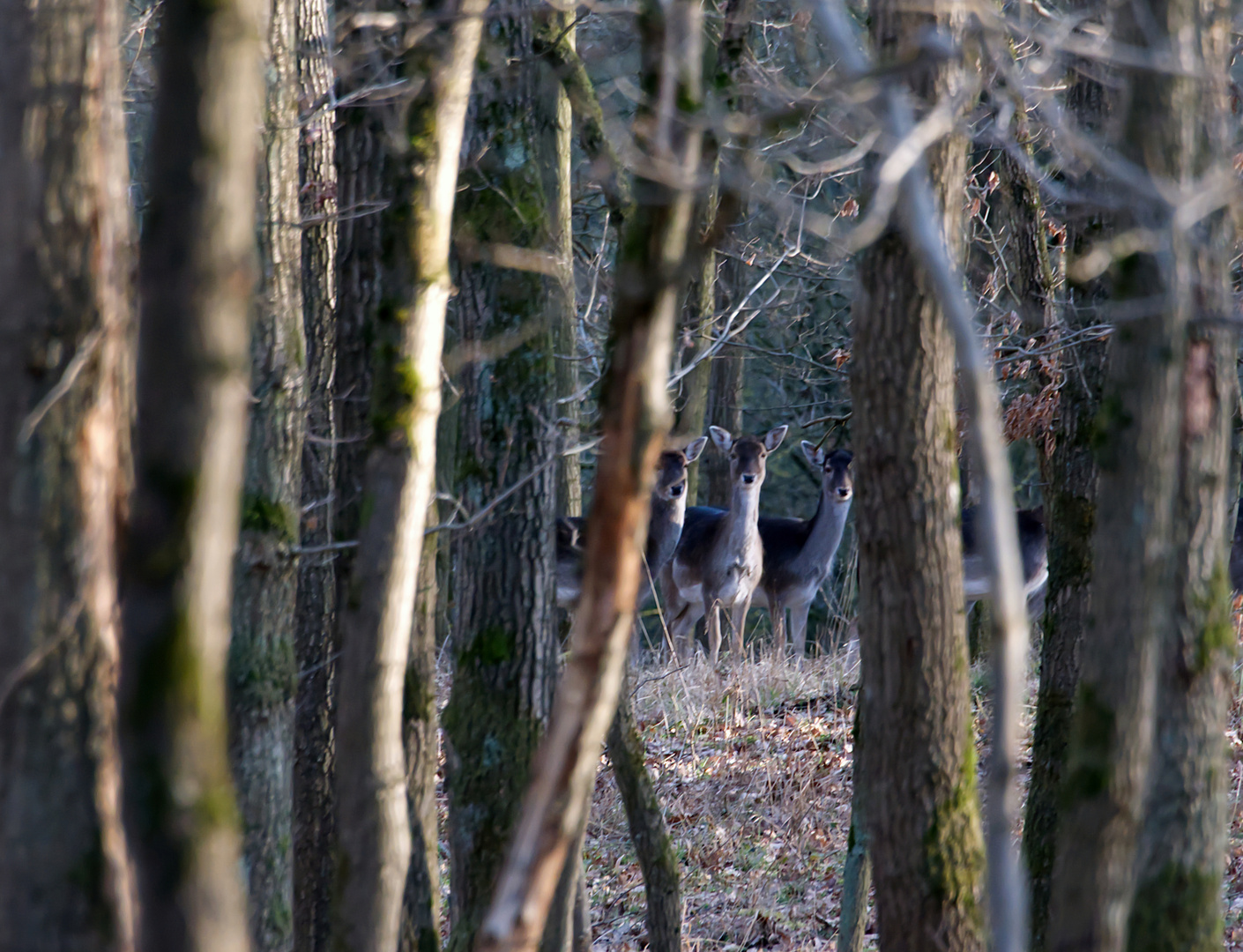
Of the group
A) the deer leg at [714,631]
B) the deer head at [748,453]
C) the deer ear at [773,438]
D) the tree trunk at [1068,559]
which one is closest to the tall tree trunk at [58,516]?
the tree trunk at [1068,559]

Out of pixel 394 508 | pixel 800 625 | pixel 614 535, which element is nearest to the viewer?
pixel 614 535

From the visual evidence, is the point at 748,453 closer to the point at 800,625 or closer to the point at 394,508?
the point at 800,625

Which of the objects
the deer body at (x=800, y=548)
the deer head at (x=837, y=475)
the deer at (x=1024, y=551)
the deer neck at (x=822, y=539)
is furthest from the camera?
the deer neck at (x=822, y=539)

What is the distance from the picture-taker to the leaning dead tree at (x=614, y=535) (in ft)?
8.65

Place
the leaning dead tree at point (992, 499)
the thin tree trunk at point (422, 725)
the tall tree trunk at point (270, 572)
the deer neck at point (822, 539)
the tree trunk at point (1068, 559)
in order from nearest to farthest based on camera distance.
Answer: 1. the leaning dead tree at point (992, 499)
2. the tall tree trunk at point (270, 572)
3. the thin tree trunk at point (422, 725)
4. the tree trunk at point (1068, 559)
5. the deer neck at point (822, 539)

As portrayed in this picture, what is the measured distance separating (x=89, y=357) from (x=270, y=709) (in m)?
2.38

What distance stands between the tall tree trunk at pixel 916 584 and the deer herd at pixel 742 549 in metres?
8.85

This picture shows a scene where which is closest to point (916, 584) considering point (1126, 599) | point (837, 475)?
point (1126, 599)

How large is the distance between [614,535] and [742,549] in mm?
12018

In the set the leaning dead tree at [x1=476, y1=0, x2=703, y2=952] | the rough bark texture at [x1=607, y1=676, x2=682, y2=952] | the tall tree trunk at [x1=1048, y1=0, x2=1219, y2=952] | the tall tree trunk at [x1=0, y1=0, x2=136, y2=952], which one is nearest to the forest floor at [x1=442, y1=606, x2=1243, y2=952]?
the rough bark texture at [x1=607, y1=676, x2=682, y2=952]

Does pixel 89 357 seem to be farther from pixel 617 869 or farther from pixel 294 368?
pixel 617 869

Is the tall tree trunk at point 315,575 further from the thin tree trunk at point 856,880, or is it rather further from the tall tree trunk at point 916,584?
the tall tree trunk at point 916,584

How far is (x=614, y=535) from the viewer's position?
2.75 m

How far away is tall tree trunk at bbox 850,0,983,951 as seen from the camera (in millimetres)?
4539
